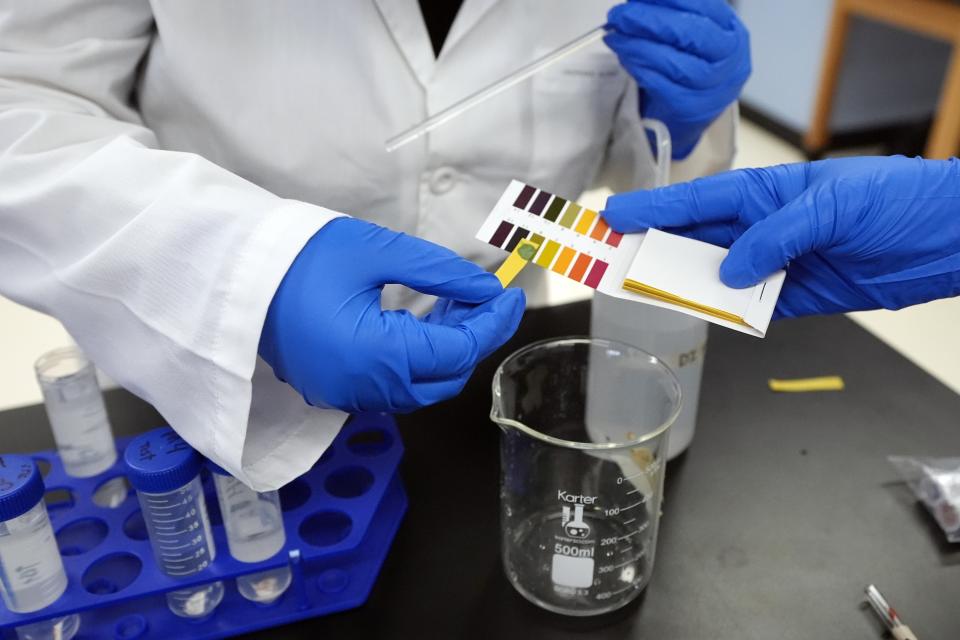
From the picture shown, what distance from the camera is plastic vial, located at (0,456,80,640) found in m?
0.62

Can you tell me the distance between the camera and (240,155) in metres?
0.96

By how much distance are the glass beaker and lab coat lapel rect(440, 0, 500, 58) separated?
42 cm

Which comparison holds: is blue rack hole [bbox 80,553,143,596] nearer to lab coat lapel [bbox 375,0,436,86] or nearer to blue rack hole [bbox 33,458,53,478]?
blue rack hole [bbox 33,458,53,478]

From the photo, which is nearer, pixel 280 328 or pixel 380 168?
pixel 280 328

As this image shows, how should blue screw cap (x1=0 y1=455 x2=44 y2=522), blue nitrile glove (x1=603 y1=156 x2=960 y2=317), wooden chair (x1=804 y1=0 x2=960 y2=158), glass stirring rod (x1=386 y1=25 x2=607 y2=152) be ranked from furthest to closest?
wooden chair (x1=804 y1=0 x2=960 y2=158) → glass stirring rod (x1=386 y1=25 x2=607 y2=152) → blue nitrile glove (x1=603 y1=156 x2=960 y2=317) → blue screw cap (x1=0 y1=455 x2=44 y2=522)

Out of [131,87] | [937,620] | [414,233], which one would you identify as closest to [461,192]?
[414,233]

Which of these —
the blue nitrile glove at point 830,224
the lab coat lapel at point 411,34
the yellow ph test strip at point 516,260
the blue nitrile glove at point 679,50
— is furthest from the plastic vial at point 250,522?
the blue nitrile glove at point 679,50

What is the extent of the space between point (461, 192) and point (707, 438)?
430mm

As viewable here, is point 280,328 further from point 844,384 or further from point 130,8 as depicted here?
point 844,384

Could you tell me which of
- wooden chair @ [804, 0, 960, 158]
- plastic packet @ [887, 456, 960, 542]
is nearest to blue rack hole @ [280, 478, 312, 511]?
Result: plastic packet @ [887, 456, 960, 542]

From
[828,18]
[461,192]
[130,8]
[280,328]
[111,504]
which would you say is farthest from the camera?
[828,18]

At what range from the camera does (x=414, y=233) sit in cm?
106

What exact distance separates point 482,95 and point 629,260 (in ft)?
0.95

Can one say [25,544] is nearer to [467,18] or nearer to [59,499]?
[59,499]
